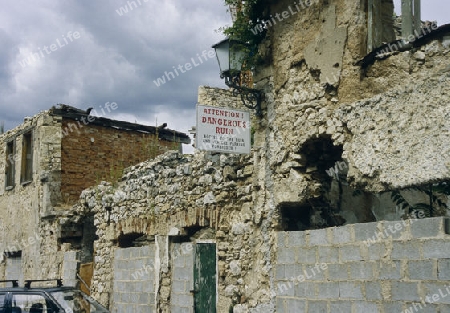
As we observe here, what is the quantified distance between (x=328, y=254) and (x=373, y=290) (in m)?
0.80

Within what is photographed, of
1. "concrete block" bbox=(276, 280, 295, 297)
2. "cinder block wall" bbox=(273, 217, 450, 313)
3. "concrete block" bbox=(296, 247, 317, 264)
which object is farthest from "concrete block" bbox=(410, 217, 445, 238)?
"concrete block" bbox=(276, 280, 295, 297)

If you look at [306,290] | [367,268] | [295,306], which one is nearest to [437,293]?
[367,268]

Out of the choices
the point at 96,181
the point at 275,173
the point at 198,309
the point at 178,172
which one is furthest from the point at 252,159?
the point at 96,181

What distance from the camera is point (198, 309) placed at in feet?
32.2

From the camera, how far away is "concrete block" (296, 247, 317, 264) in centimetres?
746

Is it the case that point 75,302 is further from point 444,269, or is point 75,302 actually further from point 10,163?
point 10,163

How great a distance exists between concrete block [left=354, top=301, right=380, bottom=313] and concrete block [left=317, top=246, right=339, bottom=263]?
59 centimetres

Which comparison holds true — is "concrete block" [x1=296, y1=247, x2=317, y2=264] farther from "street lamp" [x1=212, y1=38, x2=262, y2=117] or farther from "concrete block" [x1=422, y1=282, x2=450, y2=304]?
"street lamp" [x1=212, y1=38, x2=262, y2=117]

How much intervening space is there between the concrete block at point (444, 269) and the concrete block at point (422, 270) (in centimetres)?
5

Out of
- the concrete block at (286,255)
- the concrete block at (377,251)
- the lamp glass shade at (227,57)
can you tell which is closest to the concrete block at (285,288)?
the concrete block at (286,255)

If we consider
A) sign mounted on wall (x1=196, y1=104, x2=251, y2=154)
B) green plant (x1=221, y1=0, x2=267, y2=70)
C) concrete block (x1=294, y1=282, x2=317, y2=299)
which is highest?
green plant (x1=221, y1=0, x2=267, y2=70)

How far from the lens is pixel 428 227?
20.2 ft

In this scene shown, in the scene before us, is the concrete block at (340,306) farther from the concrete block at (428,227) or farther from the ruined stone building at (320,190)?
the concrete block at (428,227)

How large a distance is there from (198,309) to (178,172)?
2.39 meters
